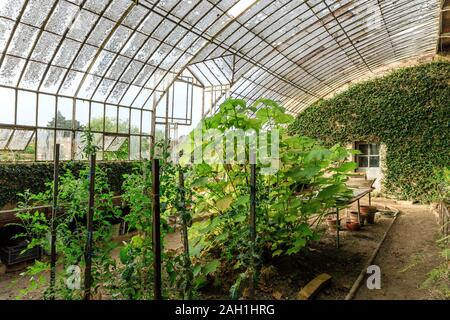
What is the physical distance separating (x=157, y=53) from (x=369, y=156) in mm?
9669

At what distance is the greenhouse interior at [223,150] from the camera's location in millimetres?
2682

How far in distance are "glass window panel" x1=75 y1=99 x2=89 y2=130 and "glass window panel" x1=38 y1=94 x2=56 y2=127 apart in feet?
1.93

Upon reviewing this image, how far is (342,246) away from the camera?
5.22 meters

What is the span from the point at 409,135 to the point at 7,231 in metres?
13.2

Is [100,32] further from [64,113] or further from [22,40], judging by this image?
[64,113]

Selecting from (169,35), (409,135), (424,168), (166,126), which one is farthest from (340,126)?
(169,35)

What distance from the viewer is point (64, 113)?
26.7 feet

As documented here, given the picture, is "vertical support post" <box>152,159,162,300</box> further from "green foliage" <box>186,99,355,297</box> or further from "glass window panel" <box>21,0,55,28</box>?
"glass window panel" <box>21,0,55,28</box>

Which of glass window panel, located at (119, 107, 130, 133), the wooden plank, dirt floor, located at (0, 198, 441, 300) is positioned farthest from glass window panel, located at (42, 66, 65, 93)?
the wooden plank

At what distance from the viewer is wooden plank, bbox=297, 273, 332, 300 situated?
10.6ft

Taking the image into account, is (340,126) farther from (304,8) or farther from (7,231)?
(7,231)

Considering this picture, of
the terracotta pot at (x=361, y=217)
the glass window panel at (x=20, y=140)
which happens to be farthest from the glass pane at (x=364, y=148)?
the glass window panel at (x=20, y=140)

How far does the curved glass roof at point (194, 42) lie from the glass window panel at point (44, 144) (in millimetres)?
1059

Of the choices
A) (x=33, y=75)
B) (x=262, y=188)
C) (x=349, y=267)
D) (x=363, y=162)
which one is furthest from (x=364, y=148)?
(x=33, y=75)
